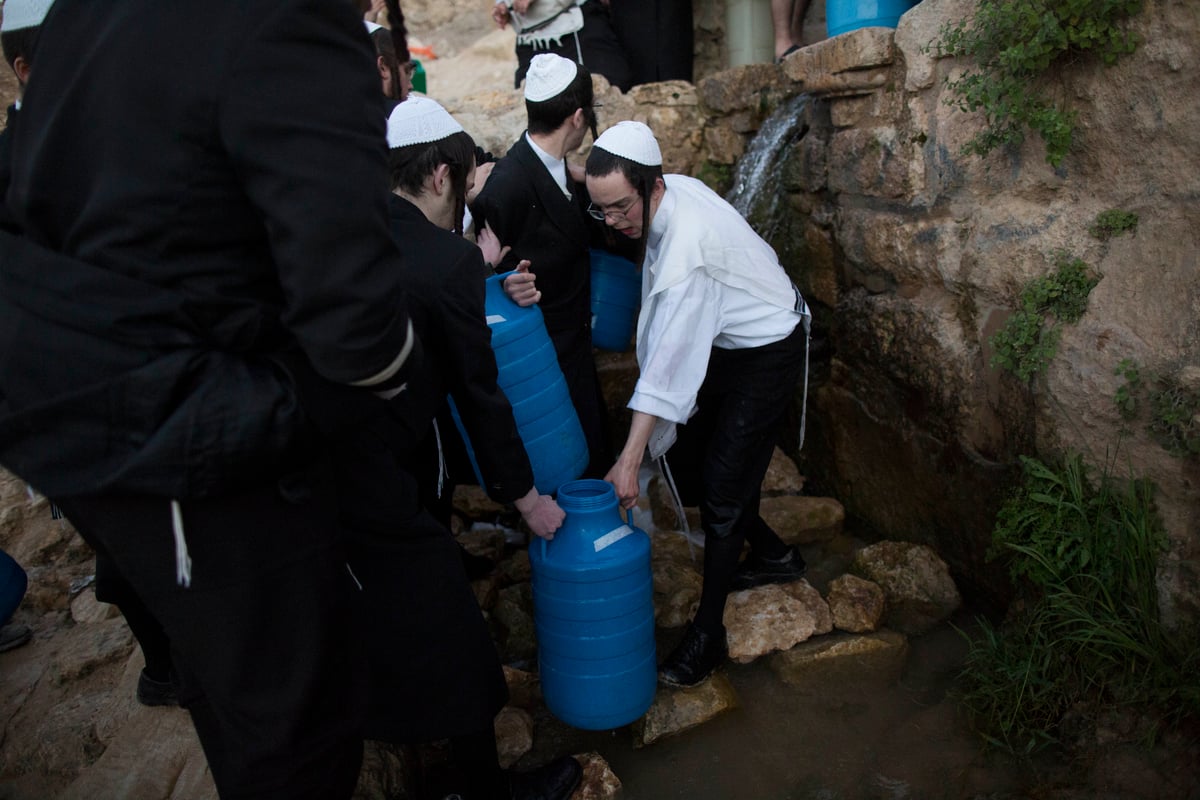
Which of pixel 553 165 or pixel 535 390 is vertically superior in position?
pixel 553 165

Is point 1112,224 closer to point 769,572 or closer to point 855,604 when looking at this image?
point 855,604

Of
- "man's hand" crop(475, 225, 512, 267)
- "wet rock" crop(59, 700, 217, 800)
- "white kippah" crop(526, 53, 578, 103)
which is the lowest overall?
"wet rock" crop(59, 700, 217, 800)

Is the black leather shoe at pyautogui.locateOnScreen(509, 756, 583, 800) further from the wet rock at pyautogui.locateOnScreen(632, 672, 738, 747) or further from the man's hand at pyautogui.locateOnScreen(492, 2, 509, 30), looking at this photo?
the man's hand at pyautogui.locateOnScreen(492, 2, 509, 30)

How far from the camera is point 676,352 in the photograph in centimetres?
251

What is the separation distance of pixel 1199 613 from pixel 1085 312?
90 centimetres

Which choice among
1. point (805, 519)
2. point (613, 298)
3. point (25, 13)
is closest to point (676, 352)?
point (613, 298)

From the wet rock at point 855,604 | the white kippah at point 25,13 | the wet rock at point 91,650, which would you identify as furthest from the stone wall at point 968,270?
the wet rock at point 91,650

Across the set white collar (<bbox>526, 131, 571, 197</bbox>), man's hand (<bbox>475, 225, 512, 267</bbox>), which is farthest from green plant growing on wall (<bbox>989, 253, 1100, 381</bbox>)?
man's hand (<bbox>475, 225, 512, 267</bbox>)

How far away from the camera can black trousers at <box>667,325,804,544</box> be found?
9.23ft

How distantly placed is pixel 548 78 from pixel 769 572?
84.2 inches

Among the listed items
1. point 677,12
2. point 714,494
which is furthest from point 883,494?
point 677,12

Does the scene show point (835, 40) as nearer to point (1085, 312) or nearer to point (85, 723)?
point (1085, 312)

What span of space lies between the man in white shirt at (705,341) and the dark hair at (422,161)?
0.54 m

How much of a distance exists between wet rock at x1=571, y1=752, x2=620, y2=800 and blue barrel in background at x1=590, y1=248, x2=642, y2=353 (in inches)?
69.0
